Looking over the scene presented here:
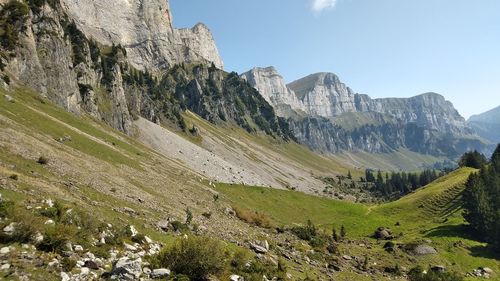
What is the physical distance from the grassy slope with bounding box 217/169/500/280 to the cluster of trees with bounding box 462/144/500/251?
303 cm

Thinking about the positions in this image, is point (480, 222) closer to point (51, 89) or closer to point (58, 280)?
point (58, 280)

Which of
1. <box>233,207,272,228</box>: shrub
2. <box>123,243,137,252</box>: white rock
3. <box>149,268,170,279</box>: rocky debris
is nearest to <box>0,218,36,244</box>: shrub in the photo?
<box>123,243,137,252</box>: white rock

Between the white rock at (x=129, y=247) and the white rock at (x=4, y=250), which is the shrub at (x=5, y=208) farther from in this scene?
the white rock at (x=129, y=247)

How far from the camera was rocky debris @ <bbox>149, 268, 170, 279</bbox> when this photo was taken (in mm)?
20416

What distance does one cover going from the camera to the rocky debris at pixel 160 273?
20.4m

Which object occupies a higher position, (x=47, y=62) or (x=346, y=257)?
(x=47, y=62)

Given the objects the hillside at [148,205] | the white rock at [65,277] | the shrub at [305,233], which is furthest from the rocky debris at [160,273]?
the shrub at [305,233]

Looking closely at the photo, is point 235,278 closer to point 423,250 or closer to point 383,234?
point 423,250

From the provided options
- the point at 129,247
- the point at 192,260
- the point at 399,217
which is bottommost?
the point at 399,217

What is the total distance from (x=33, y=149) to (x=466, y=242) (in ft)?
249

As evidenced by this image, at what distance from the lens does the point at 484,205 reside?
83.4 metres

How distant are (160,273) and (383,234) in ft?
238

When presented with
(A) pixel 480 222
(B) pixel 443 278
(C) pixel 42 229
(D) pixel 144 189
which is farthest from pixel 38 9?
(A) pixel 480 222

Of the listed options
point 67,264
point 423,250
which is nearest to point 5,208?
point 67,264
